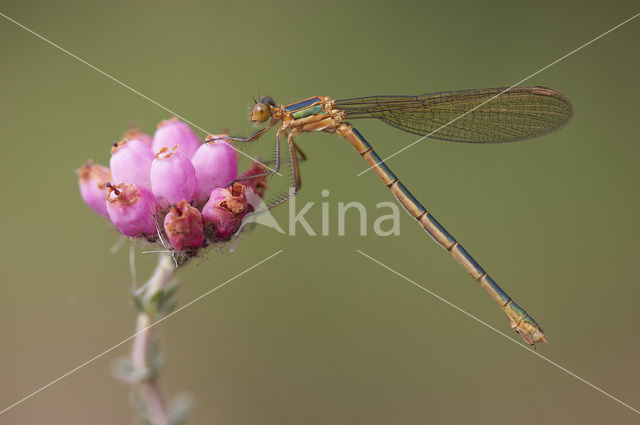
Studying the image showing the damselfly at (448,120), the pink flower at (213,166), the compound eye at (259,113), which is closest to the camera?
the pink flower at (213,166)

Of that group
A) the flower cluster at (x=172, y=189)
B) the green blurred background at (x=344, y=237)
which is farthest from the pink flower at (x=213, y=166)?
the green blurred background at (x=344, y=237)

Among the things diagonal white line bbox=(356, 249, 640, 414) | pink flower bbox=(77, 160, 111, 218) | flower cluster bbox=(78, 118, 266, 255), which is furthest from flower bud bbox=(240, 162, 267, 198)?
diagonal white line bbox=(356, 249, 640, 414)

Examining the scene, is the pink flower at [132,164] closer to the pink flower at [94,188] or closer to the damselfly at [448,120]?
the pink flower at [94,188]

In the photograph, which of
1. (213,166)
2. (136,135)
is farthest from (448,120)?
(136,135)

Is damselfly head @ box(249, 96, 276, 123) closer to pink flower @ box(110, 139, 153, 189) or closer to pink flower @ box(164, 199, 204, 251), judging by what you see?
pink flower @ box(110, 139, 153, 189)

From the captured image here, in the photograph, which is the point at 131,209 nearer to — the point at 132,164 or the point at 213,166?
the point at 132,164

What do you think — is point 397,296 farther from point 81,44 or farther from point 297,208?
point 81,44
